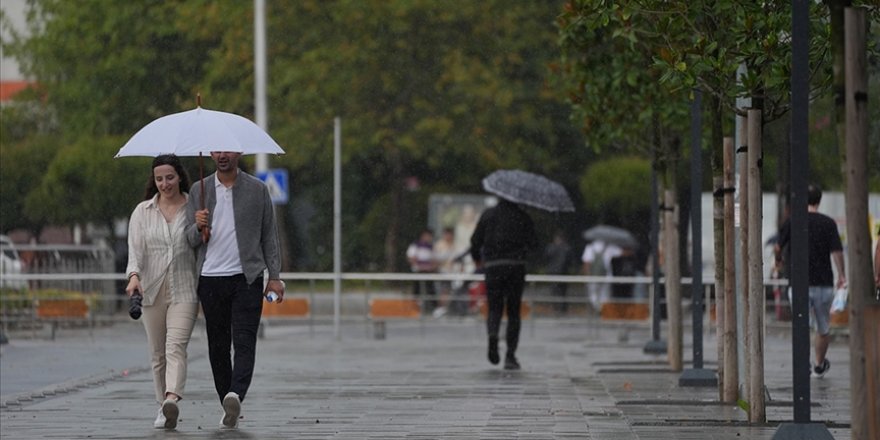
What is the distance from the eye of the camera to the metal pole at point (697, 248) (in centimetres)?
1586

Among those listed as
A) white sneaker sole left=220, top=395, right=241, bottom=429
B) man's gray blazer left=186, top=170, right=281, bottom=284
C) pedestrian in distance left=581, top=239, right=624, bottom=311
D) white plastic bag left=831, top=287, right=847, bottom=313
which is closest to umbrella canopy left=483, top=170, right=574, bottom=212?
white plastic bag left=831, top=287, right=847, bottom=313

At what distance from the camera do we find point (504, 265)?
64.2ft

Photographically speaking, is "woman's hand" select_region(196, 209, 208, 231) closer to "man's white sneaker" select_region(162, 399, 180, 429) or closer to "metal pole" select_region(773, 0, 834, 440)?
"man's white sneaker" select_region(162, 399, 180, 429)

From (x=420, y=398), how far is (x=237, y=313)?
3.00 m

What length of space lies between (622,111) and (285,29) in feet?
89.1

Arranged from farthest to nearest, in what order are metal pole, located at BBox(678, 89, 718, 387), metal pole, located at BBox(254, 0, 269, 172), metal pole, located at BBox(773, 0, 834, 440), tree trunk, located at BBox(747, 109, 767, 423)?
1. metal pole, located at BBox(254, 0, 269, 172)
2. metal pole, located at BBox(678, 89, 718, 387)
3. tree trunk, located at BBox(747, 109, 767, 423)
4. metal pole, located at BBox(773, 0, 834, 440)

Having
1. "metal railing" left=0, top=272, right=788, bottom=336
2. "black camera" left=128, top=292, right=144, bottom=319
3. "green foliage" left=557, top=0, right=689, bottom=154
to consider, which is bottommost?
"metal railing" left=0, top=272, right=788, bottom=336

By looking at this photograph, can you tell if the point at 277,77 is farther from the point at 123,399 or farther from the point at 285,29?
the point at 123,399

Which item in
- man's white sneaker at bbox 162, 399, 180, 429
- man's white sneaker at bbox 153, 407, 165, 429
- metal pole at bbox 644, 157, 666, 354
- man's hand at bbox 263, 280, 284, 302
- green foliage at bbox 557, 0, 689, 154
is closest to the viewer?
man's white sneaker at bbox 162, 399, 180, 429

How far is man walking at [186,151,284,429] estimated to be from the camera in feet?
40.4

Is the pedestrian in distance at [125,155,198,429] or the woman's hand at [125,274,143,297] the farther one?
the pedestrian in distance at [125,155,198,429]

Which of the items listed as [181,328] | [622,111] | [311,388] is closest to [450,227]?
[622,111]

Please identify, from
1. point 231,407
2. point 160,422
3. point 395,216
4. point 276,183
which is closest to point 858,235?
point 231,407

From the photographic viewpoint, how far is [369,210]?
181 feet
